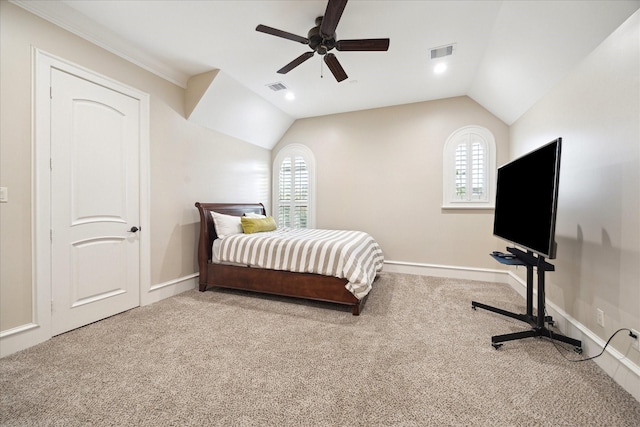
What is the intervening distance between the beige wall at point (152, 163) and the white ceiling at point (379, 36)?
0.64ft

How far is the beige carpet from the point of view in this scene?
1.45 meters

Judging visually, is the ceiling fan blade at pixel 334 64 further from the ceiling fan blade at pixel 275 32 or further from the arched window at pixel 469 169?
the arched window at pixel 469 169

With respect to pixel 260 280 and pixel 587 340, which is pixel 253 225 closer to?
pixel 260 280

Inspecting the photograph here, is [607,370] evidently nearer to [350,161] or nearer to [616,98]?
[616,98]

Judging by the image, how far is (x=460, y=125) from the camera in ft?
13.8

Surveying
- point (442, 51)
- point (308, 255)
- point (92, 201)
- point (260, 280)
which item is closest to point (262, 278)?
point (260, 280)

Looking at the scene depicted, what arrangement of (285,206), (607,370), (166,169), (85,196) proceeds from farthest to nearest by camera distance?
(285,206)
(166,169)
(85,196)
(607,370)

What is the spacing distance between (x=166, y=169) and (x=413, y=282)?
3.79 metres

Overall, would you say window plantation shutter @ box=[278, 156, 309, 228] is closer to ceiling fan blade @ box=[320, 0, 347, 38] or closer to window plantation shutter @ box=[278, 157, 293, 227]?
window plantation shutter @ box=[278, 157, 293, 227]

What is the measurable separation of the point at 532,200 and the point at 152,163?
3.97 metres

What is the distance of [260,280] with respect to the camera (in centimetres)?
325

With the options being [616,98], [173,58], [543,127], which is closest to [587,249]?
[616,98]

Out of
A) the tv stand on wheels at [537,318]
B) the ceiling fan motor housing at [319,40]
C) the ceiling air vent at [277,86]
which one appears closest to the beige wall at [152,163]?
the ceiling air vent at [277,86]

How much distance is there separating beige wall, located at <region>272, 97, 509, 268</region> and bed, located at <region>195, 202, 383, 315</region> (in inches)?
37.1
